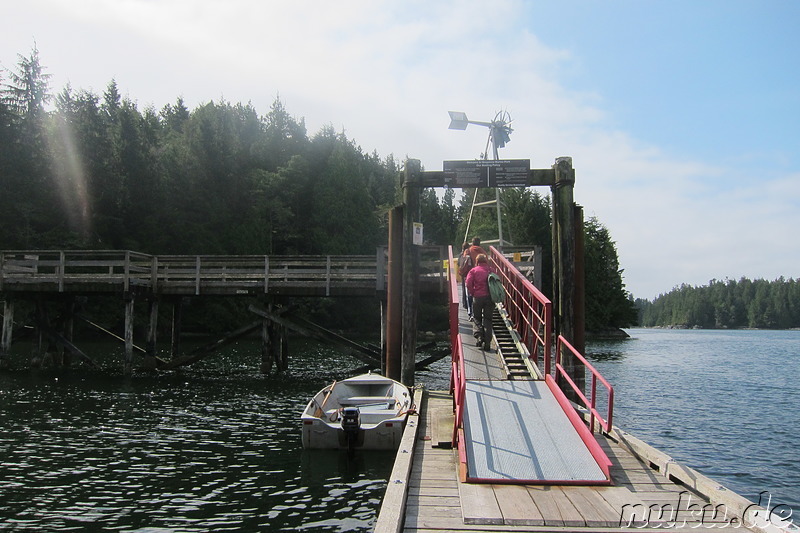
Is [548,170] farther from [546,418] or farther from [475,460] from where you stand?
[475,460]

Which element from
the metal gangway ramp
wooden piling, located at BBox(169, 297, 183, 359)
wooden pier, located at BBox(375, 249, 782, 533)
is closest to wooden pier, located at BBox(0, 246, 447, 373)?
wooden piling, located at BBox(169, 297, 183, 359)

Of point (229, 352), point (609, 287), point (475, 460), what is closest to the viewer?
point (475, 460)

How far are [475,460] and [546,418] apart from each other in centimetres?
181

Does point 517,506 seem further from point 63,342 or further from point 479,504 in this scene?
point 63,342

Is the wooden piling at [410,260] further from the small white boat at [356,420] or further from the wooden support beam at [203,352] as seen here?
the wooden support beam at [203,352]

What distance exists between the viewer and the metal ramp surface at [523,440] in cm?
743

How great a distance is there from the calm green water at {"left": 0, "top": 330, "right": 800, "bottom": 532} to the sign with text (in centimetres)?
590

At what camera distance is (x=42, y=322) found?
28.4 metres

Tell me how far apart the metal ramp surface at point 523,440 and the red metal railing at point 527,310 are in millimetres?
930

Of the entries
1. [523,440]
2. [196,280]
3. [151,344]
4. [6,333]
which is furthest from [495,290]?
[6,333]

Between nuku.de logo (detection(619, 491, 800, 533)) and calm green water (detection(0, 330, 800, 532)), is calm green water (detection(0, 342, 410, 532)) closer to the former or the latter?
calm green water (detection(0, 330, 800, 532))

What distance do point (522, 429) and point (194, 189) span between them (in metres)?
56.9

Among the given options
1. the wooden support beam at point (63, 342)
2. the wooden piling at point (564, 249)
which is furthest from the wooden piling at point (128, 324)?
the wooden piling at point (564, 249)

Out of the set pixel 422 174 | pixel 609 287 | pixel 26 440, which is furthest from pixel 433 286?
pixel 609 287
